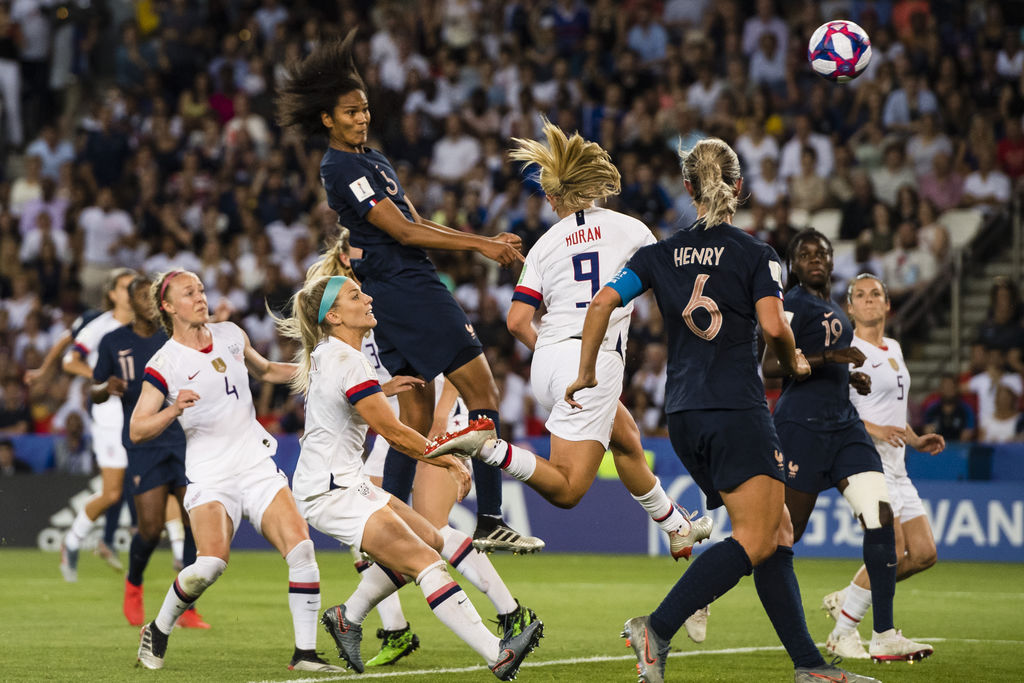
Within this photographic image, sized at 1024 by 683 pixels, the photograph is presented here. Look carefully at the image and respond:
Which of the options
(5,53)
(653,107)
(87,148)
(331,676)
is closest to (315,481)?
(331,676)

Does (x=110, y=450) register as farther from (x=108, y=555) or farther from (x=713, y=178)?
(x=713, y=178)

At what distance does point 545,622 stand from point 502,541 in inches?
119

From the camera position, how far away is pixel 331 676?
752 cm

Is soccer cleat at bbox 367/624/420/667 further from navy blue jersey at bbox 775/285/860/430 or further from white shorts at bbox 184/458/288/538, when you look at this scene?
navy blue jersey at bbox 775/285/860/430

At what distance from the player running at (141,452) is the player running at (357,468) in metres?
2.67

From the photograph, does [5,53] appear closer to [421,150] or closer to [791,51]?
[421,150]

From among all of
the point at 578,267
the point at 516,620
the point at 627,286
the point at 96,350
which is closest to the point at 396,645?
the point at 516,620

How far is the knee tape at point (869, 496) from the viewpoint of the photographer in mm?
8109

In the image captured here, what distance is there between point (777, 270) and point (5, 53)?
19.4 meters

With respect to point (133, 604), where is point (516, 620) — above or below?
above

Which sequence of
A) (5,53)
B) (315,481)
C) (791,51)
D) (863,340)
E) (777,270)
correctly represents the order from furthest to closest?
(5,53)
(791,51)
(863,340)
(315,481)
(777,270)

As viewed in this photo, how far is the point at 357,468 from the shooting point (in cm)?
743

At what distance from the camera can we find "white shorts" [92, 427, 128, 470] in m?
12.8

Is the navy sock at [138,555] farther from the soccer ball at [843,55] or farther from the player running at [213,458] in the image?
the soccer ball at [843,55]
